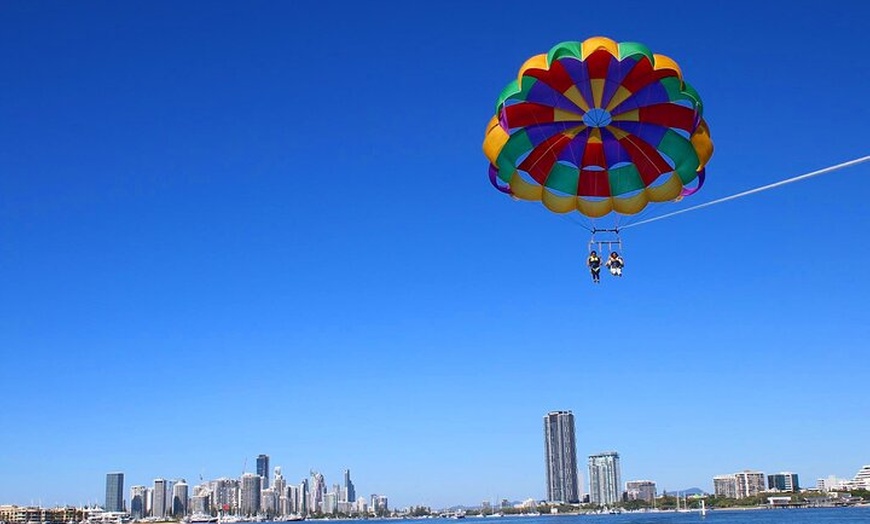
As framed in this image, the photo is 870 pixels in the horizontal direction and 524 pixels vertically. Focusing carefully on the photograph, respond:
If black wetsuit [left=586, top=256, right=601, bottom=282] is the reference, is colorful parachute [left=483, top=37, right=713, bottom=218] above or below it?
above

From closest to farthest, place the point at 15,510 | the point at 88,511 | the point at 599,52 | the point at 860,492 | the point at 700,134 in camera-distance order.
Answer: the point at 599,52 → the point at 700,134 → the point at 15,510 → the point at 88,511 → the point at 860,492

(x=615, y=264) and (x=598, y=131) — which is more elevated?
(x=598, y=131)

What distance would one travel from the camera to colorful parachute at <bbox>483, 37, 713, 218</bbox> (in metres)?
22.0

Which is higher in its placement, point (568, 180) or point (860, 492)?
point (568, 180)

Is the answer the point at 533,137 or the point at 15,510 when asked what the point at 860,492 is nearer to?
the point at 15,510

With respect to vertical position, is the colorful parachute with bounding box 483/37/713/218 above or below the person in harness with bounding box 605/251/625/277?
above

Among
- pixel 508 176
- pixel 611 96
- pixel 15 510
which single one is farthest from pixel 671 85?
pixel 15 510

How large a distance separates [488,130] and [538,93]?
2242mm

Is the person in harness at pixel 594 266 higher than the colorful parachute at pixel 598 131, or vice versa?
the colorful parachute at pixel 598 131

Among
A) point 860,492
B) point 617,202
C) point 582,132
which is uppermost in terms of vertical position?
point 582,132

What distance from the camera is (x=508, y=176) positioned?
2489cm

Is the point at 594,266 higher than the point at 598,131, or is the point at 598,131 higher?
the point at 598,131

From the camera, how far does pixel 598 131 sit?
81.4 feet

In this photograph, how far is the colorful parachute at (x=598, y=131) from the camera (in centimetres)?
2202
